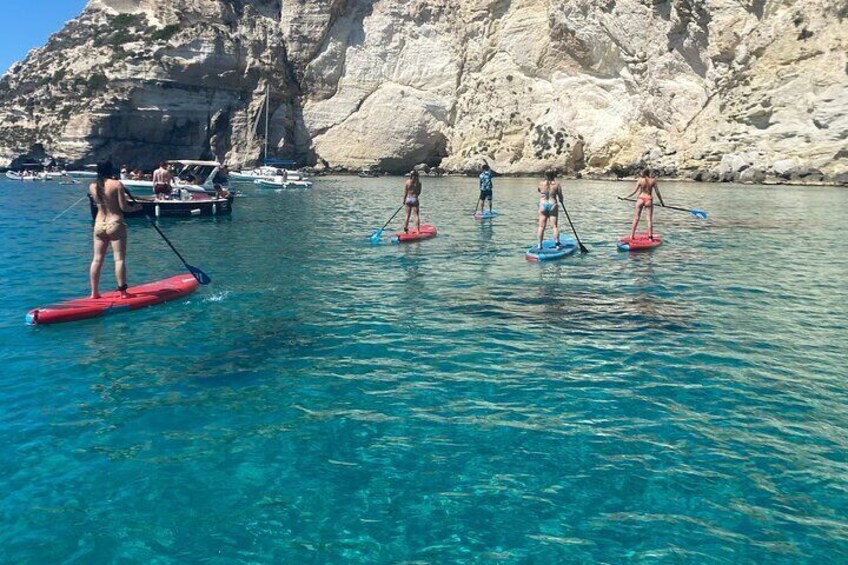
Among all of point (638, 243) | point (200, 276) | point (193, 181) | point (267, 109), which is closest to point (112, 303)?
point (200, 276)

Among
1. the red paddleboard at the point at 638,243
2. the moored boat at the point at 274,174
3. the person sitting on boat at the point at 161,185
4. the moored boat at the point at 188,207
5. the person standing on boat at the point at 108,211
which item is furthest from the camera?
the moored boat at the point at 274,174

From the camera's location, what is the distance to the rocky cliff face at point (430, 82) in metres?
60.7

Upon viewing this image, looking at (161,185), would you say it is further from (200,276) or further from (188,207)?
(200,276)

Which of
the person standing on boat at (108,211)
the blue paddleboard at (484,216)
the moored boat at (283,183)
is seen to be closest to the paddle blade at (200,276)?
the person standing on boat at (108,211)

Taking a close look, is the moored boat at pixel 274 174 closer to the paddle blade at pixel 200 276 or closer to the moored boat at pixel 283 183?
the moored boat at pixel 283 183

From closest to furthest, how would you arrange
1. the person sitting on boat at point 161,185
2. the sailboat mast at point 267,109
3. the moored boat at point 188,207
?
the moored boat at point 188,207 < the person sitting on boat at point 161,185 < the sailboat mast at point 267,109

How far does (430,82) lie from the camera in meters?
87.4

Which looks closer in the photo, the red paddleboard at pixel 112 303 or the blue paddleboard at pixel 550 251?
the red paddleboard at pixel 112 303

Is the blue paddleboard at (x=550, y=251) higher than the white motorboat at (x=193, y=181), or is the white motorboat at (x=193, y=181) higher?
the white motorboat at (x=193, y=181)

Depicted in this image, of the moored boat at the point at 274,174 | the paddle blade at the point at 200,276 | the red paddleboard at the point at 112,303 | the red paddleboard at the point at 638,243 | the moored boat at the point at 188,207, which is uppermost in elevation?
the moored boat at the point at 274,174

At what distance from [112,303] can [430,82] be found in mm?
79908

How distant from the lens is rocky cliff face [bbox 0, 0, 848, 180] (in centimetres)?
6066

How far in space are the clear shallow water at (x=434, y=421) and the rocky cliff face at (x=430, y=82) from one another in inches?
2021

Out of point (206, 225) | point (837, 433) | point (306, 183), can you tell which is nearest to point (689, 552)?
point (837, 433)
